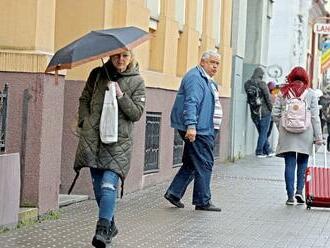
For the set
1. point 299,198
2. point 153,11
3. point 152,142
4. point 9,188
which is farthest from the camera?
point 153,11

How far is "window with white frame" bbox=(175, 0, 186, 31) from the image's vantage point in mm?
16656

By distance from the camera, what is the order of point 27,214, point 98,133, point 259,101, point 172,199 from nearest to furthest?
1. point 98,133
2. point 27,214
3. point 172,199
4. point 259,101

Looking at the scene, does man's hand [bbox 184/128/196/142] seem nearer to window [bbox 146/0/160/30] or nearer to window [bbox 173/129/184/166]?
window [bbox 146/0/160/30]

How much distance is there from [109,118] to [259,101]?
561 inches

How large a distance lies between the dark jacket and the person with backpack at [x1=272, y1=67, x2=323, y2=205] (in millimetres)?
9164

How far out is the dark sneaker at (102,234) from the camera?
29.3 ft

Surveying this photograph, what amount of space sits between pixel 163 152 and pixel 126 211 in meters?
3.81

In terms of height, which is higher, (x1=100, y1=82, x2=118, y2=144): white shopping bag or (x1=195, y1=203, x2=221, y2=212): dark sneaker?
(x1=100, y1=82, x2=118, y2=144): white shopping bag

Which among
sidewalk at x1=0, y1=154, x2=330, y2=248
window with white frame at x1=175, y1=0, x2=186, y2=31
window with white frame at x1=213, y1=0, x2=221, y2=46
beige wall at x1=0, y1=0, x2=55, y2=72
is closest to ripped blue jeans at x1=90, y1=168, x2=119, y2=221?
sidewalk at x1=0, y1=154, x2=330, y2=248

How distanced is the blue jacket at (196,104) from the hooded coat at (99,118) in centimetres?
270

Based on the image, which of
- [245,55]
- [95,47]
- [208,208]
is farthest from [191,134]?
[245,55]

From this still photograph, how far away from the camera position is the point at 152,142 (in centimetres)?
1499

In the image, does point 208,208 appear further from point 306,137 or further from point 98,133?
point 98,133

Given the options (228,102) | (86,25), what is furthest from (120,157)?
(228,102)
